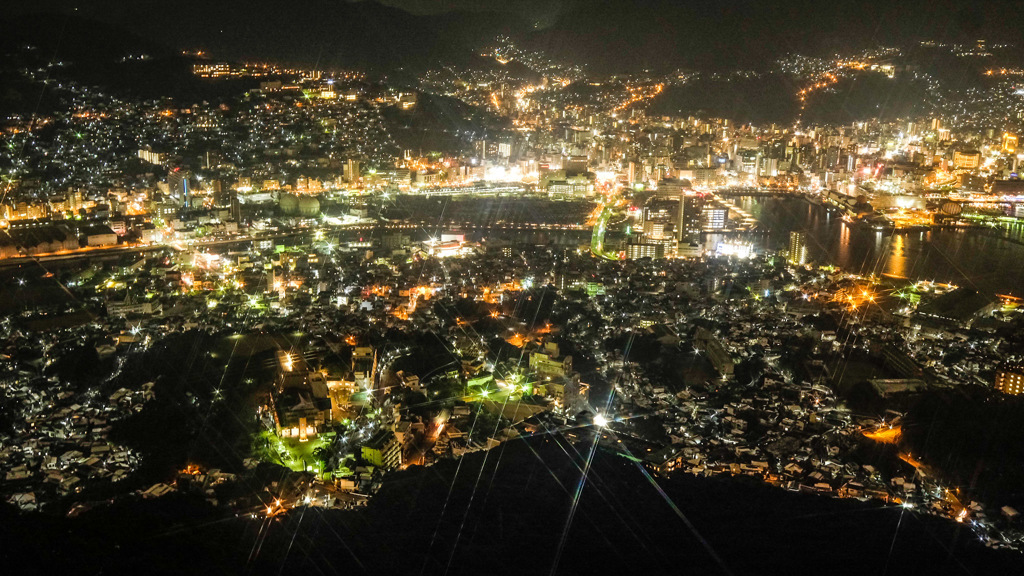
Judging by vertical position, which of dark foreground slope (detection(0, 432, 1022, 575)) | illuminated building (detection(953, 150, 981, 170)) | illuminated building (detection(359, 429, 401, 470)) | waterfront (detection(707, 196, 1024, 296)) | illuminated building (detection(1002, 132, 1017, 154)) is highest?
illuminated building (detection(1002, 132, 1017, 154))

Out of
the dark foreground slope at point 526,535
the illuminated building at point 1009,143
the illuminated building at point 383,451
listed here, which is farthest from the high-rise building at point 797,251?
the illuminated building at point 1009,143

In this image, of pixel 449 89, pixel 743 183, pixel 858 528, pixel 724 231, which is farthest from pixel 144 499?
pixel 449 89

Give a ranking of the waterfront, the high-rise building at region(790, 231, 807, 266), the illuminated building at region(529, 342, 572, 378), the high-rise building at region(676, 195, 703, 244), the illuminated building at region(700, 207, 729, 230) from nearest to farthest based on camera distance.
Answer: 1. the illuminated building at region(529, 342, 572, 378)
2. the waterfront
3. the high-rise building at region(790, 231, 807, 266)
4. the high-rise building at region(676, 195, 703, 244)
5. the illuminated building at region(700, 207, 729, 230)

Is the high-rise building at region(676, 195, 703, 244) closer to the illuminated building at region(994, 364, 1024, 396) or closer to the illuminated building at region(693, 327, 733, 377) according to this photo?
the illuminated building at region(693, 327, 733, 377)

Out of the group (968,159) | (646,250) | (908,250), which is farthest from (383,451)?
(968,159)

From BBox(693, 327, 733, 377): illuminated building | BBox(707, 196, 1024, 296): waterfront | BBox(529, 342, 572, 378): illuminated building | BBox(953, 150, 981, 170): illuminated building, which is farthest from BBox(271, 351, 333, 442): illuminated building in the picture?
BBox(953, 150, 981, 170): illuminated building

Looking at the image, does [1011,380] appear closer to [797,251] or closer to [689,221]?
[797,251]

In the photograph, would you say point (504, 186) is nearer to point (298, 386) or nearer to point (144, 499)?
point (298, 386)
